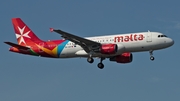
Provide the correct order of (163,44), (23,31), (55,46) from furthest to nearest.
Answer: (23,31)
(55,46)
(163,44)

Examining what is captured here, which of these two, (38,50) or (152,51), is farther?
(38,50)

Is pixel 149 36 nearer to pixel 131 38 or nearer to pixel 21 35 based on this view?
pixel 131 38

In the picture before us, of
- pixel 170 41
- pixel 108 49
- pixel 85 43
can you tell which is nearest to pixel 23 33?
pixel 85 43

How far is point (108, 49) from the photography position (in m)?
92.8

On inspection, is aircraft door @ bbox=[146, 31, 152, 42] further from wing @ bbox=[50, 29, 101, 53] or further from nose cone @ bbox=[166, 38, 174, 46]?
wing @ bbox=[50, 29, 101, 53]

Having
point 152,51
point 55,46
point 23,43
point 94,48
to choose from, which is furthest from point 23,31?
point 152,51

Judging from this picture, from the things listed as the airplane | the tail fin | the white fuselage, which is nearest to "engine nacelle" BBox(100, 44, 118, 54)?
the airplane

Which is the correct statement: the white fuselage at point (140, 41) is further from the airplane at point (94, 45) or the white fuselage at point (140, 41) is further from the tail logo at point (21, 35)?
the tail logo at point (21, 35)

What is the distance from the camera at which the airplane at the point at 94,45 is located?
9231 centimetres

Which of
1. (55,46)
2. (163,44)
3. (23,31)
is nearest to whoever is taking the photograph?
(163,44)

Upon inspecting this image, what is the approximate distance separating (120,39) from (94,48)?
15.1 ft

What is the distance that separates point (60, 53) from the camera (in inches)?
3861

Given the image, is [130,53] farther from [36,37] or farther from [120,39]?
[36,37]

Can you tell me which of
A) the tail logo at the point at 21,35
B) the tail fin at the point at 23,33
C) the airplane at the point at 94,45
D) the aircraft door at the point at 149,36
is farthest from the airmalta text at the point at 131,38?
the tail logo at the point at 21,35
